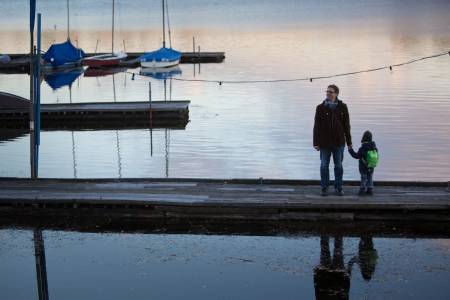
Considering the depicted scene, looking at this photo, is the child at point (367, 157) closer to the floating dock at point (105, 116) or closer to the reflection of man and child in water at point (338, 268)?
the reflection of man and child in water at point (338, 268)

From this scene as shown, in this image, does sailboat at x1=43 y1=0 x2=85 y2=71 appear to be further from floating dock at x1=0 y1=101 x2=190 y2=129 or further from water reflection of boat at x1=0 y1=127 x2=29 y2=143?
water reflection of boat at x1=0 y1=127 x2=29 y2=143

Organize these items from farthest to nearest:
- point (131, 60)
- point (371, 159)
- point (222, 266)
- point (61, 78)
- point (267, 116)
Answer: point (131, 60)
point (61, 78)
point (267, 116)
point (371, 159)
point (222, 266)

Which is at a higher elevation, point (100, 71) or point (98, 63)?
point (98, 63)

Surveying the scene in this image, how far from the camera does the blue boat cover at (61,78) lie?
5419 centimetres

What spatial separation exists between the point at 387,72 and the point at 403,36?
112ft

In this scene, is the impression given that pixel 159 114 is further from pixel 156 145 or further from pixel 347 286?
pixel 347 286

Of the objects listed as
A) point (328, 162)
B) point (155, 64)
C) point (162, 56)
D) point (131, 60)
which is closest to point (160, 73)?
point (155, 64)

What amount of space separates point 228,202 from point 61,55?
49356mm

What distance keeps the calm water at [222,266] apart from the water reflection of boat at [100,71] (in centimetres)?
4505

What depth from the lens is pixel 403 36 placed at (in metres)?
86.7

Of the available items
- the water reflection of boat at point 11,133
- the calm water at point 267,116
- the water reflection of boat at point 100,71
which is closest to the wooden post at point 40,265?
the calm water at point 267,116

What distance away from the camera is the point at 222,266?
14016 millimetres

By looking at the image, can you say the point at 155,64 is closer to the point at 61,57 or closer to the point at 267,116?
the point at 61,57

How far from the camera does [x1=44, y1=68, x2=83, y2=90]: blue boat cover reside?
178 feet
